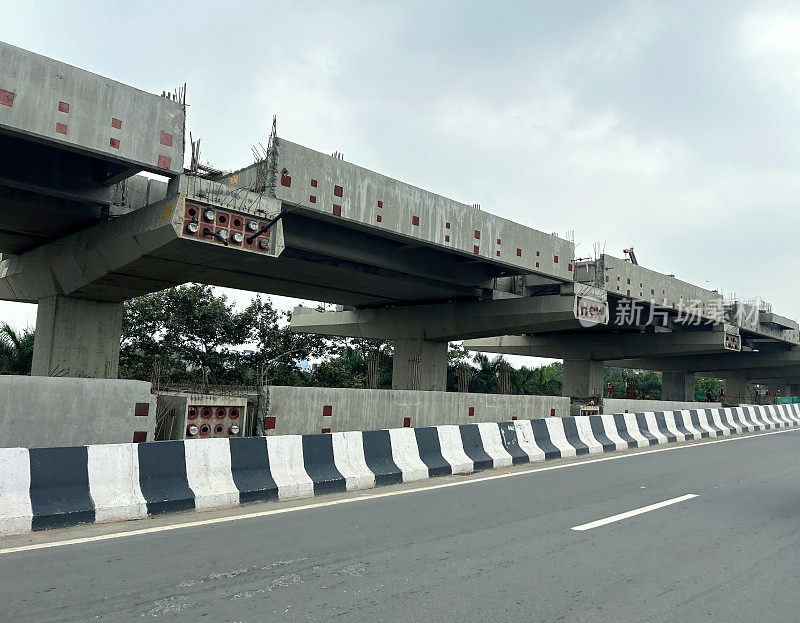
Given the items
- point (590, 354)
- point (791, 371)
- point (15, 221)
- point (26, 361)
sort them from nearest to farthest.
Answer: point (15, 221) → point (26, 361) → point (590, 354) → point (791, 371)

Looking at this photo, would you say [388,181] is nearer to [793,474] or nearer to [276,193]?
[276,193]

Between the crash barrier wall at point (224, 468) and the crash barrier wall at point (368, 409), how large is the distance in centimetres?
157

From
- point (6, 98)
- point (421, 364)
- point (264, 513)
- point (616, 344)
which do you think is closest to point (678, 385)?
point (616, 344)

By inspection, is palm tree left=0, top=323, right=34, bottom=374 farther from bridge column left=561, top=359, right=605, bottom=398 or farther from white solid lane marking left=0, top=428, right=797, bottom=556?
bridge column left=561, top=359, right=605, bottom=398

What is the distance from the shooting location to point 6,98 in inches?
466

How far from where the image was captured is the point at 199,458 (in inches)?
301

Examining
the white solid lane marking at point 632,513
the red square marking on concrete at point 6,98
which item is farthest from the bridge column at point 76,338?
the white solid lane marking at point 632,513

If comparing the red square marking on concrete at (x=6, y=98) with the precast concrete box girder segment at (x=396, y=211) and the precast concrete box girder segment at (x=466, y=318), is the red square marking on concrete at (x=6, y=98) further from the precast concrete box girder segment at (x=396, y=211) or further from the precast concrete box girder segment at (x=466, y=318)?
the precast concrete box girder segment at (x=466, y=318)

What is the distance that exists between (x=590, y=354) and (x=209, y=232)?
1250 inches

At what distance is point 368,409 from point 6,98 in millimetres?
8229

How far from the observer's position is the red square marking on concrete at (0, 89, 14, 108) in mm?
11812

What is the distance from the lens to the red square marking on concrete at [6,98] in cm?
1181

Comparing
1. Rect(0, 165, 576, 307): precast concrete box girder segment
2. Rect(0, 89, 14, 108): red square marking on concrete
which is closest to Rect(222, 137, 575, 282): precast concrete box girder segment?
Rect(0, 165, 576, 307): precast concrete box girder segment

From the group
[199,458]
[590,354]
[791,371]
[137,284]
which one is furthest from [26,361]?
[791,371]
